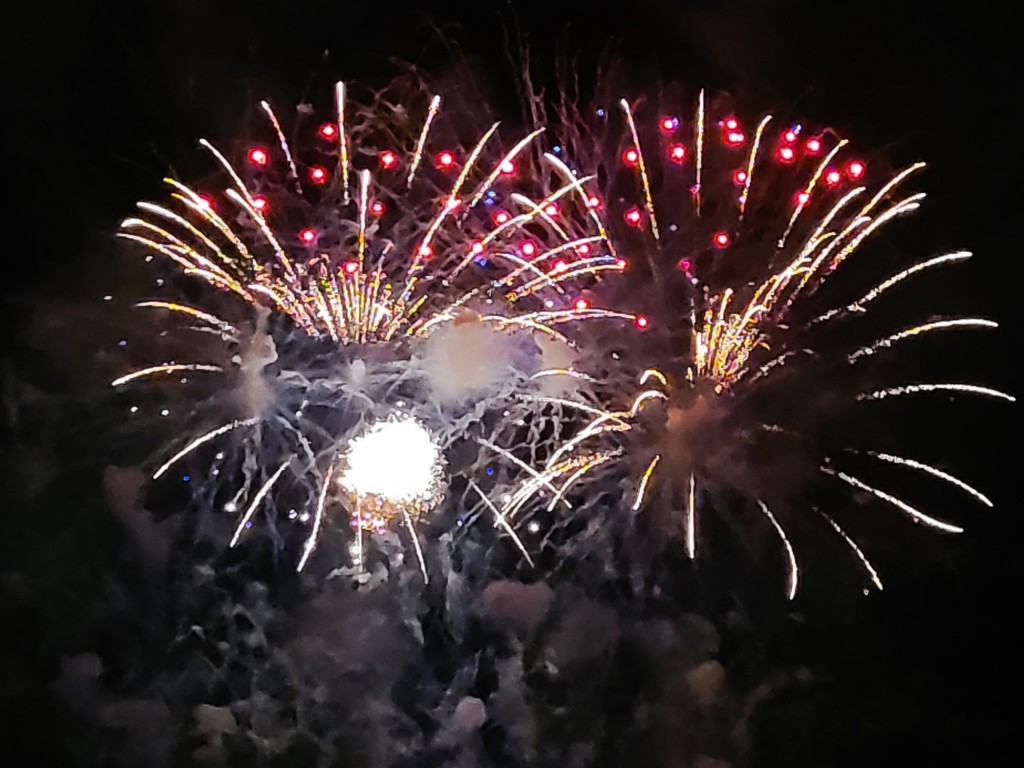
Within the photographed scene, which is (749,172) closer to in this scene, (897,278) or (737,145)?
(737,145)

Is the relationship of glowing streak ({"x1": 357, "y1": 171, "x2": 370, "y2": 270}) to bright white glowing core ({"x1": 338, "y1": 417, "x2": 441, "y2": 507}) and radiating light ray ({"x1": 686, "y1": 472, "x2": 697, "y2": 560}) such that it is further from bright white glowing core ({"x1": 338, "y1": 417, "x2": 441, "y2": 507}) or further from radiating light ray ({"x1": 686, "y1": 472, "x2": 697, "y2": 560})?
radiating light ray ({"x1": 686, "y1": 472, "x2": 697, "y2": 560})

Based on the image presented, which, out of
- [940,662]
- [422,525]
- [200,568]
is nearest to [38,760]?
[200,568]

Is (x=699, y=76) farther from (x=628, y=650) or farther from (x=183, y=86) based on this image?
(x=628, y=650)

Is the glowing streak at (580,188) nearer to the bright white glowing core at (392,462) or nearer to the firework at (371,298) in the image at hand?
the firework at (371,298)

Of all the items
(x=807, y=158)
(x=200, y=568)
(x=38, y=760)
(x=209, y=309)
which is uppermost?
(x=807, y=158)

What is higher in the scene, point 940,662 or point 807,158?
point 807,158

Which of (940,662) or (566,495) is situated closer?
(566,495)
